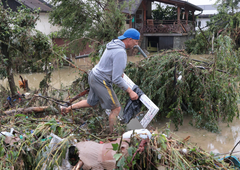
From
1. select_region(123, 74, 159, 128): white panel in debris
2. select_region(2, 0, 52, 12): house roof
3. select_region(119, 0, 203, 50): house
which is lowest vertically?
select_region(123, 74, 159, 128): white panel in debris

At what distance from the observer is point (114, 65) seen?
314cm

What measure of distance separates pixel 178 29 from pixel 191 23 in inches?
110

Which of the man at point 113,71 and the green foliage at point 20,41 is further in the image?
the green foliage at point 20,41

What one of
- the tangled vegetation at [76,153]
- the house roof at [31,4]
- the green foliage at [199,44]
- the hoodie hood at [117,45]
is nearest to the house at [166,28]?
the green foliage at [199,44]

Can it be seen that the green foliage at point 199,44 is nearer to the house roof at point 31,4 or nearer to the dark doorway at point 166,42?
the dark doorway at point 166,42

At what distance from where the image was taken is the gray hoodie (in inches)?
123

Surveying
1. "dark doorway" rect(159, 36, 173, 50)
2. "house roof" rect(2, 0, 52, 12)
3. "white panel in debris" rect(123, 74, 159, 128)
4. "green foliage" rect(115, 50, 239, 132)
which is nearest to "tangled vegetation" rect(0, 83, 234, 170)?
"white panel in debris" rect(123, 74, 159, 128)

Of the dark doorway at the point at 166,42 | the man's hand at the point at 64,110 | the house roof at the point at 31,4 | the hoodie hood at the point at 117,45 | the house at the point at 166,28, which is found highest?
the house roof at the point at 31,4

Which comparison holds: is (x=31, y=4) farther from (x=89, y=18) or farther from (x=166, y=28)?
(x=166, y=28)

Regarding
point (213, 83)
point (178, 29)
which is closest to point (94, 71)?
point (213, 83)

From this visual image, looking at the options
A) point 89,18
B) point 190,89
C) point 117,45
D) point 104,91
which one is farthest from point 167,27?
point 104,91

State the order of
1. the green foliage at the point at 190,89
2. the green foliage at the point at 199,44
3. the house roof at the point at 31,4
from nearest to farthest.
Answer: the green foliage at the point at 190,89
the house roof at the point at 31,4
the green foliage at the point at 199,44

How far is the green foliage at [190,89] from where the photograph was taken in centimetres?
447

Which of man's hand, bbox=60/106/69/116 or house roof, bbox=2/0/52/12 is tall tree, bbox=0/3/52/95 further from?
house roof, bbox=2/0/52/12
